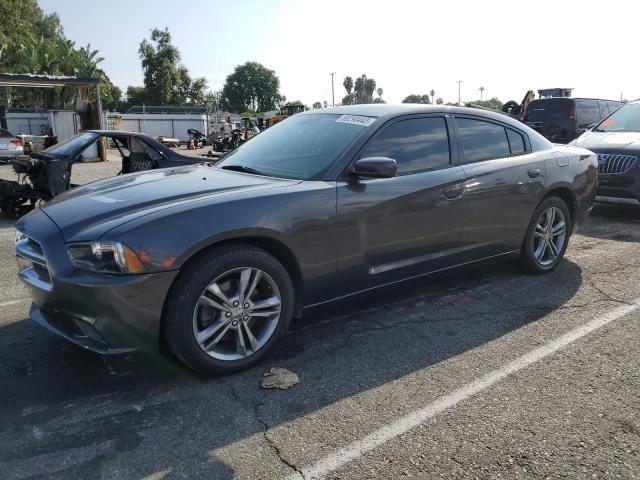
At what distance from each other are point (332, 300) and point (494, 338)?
1.16 metres

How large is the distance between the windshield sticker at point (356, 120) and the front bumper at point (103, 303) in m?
1.84

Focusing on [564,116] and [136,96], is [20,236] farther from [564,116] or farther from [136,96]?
[136,96]

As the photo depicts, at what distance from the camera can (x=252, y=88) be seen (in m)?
105

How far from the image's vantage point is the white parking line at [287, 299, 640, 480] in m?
2.30

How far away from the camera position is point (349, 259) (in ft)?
11.4

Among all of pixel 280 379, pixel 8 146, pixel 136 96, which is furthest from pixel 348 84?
pixel 280 379

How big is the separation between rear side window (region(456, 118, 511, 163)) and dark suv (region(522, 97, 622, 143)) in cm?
968

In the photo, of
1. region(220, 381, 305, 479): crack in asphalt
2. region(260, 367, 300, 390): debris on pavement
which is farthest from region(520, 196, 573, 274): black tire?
region(220, 381, 305, 479): crack in asphalt

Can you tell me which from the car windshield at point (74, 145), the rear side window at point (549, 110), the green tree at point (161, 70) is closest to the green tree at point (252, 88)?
the green tree at point (161, 70)

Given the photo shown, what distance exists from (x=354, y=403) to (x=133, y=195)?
5.99 feet

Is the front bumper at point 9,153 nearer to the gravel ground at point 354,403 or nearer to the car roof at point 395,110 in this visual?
the gravel ground at point 354,403

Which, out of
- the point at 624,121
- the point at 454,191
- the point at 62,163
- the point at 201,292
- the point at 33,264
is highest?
the point at 624,121

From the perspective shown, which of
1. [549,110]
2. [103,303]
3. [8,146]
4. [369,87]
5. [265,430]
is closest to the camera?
[265,430]

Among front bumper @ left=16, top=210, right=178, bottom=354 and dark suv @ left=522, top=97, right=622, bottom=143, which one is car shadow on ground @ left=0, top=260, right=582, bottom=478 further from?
dark suv @ left=522, top=97, right=622, bottom=143
